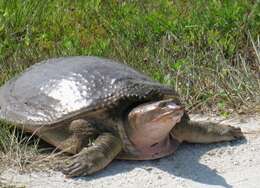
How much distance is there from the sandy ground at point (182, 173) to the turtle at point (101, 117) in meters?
0.05

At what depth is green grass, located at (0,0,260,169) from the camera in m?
4.86

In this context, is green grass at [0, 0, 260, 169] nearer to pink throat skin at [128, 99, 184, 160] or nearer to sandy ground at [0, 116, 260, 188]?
sandy ground at [0, 116, 260, 188]

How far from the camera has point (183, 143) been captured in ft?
14.0

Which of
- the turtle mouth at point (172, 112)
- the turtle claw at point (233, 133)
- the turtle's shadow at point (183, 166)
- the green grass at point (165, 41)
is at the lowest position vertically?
the turtle's shadow at point (183, 166)

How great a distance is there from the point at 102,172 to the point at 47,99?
551 millimetres

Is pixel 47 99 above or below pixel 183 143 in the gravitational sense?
above

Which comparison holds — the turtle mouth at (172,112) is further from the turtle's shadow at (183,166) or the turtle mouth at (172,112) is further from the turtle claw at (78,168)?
the turtle claw at (78,168)

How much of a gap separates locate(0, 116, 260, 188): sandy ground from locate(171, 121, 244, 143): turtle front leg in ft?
0.17

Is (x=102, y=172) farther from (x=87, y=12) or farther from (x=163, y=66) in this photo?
(x=87, y=12)

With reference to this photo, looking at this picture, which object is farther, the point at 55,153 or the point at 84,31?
the point at 84,31

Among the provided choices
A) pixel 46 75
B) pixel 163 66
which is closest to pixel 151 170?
pixel 46 75

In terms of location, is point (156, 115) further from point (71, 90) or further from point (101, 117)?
point (71, 90)

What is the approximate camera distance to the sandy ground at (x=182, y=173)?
3666mm

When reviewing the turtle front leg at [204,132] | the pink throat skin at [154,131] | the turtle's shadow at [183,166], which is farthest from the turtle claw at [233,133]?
the pink throat skin at [154,131]
